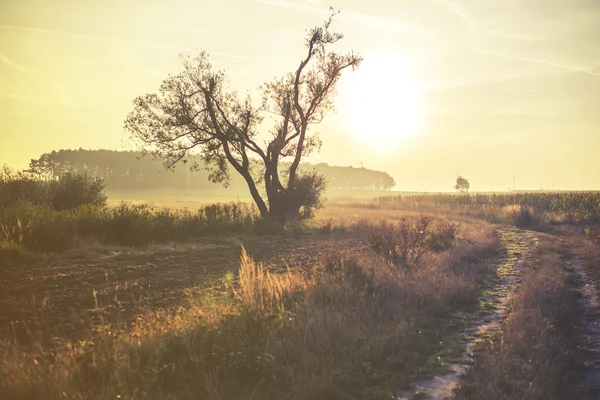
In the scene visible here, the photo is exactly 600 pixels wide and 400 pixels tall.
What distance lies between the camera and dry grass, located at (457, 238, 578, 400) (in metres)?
6.25

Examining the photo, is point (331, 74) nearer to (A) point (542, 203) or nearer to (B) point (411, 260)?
(B) point (411, 260)

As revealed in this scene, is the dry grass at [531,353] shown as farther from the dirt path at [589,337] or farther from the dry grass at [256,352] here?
the dry grass at [256,352]

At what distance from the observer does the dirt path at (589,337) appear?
6.63 metres

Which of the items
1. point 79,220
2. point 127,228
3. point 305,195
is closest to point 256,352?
point 79,220

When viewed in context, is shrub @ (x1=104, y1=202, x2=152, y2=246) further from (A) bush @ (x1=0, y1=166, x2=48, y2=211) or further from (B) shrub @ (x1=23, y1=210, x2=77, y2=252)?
(A) bush @ (x1=0, y1=166, x2=48, y2=211)

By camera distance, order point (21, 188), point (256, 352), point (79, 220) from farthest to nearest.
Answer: point (21, 188), point (79, 220), point (256, 352)

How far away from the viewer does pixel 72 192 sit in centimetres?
2492

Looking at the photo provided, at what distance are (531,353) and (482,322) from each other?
8.06ft

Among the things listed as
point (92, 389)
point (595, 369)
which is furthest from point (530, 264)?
point (92, 389)

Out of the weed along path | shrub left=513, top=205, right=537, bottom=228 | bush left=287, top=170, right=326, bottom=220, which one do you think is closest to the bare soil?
the weed along path

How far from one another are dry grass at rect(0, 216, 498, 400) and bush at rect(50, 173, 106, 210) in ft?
59.7

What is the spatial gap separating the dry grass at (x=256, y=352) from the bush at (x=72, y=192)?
18210 mm

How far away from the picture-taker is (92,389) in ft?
18.7

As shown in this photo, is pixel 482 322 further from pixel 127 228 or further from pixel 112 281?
pixel 127 228
